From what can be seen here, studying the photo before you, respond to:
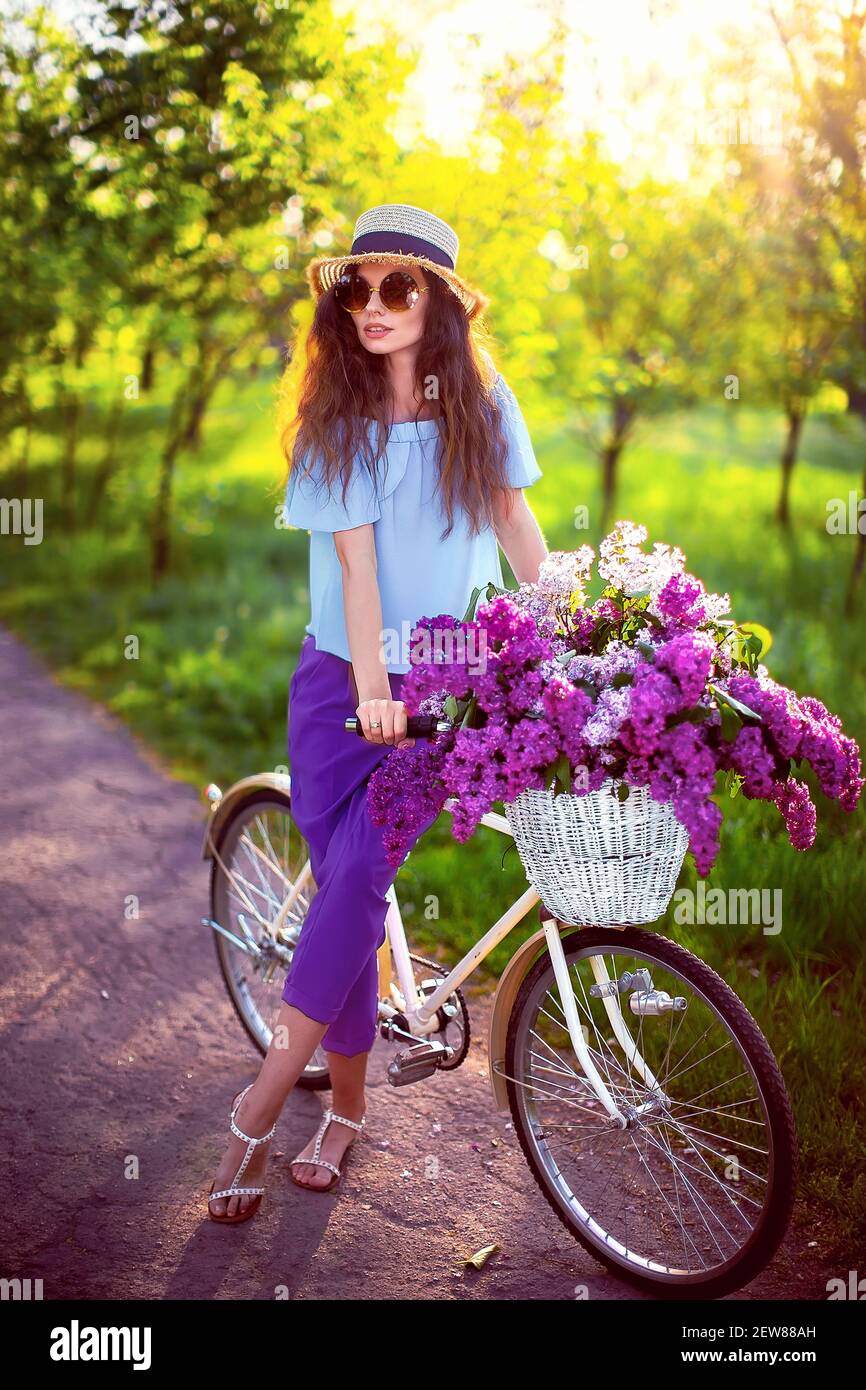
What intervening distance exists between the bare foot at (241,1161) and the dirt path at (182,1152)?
0.06m

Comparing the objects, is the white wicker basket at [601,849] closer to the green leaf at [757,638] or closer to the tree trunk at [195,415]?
the green leaf at [757,638]

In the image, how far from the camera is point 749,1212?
122 inches

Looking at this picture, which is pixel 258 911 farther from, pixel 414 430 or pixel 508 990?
pixel 414 430

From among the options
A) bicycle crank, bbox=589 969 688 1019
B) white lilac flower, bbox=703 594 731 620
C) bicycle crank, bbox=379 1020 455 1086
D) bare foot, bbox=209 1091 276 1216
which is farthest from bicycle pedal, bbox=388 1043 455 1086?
white lilac flower, bbox=703 594 731 620

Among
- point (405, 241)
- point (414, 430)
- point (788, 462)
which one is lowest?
point (414, 430)

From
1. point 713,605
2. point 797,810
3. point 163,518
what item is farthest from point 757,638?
point 163,518

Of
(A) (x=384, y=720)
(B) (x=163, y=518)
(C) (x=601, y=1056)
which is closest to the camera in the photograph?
(A) (x=384, y=720)

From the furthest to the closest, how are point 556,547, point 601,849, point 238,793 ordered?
point 556,547 < point 238,793 < point 601,849

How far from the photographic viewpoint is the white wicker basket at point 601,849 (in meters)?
2.31

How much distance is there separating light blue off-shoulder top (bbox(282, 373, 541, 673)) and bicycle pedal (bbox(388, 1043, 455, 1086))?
99 cm

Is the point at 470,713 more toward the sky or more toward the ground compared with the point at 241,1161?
more toward the sky

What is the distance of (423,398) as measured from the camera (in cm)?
291

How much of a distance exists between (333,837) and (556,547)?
21.2 feet
